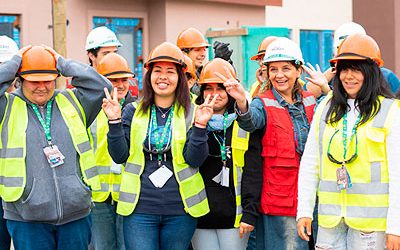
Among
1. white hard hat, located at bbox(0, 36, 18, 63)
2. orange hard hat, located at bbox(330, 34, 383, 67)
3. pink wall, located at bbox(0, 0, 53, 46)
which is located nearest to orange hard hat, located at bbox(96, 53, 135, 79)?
white hard hat, located at bbox(0, 36, 18, 63)

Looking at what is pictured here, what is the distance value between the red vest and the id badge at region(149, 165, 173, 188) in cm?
76

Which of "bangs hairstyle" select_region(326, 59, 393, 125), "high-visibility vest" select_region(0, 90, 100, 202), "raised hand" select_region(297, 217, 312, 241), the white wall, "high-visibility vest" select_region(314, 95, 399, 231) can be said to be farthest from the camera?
the white wall

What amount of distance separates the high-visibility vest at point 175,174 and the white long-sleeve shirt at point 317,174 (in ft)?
2.69

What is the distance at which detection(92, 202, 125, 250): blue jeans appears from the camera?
6262 mm

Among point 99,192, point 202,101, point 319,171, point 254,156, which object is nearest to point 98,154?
point 99,192

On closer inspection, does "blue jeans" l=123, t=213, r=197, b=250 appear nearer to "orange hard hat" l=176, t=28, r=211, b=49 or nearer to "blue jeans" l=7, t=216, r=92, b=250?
"blue jeans" l=7, t=216, r=92, b=250

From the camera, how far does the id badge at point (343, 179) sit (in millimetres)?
4551

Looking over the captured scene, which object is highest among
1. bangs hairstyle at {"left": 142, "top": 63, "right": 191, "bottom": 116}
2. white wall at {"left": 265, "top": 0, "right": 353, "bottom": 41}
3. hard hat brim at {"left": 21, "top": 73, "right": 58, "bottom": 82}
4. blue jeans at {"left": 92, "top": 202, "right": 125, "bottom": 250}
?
white wall at {"left": 265, "top": 0, "right": 353, "bottom": 41}

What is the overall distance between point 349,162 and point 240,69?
1181 cm

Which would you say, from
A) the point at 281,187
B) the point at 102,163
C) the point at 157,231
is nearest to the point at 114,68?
the point at 102,163

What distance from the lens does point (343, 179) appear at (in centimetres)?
456

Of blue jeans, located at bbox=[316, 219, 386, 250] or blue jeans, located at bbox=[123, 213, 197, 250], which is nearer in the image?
blue jeans, located at bbox=[316, 219, 386, 250]

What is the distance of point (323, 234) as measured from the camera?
15.4ft

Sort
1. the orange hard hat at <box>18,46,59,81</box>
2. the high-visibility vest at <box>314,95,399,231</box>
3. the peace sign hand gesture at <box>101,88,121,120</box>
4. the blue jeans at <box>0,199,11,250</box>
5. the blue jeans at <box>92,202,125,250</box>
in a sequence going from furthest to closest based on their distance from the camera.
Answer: the blue jeans at <box>92,202,125,250</box>, the blue jeans at <box>0,199,11,250</box>, the peace sign hand gesture at <box>101,88,121,120</box>, the orange hard hat at <box>18,46,59,81</box>, the high-visibility vest at <box>314,95,399,231</box>
